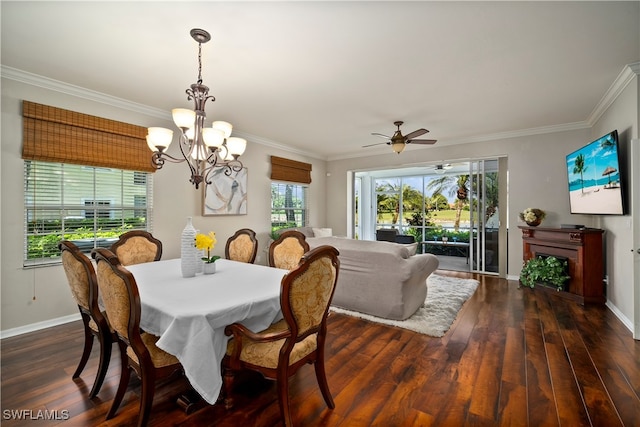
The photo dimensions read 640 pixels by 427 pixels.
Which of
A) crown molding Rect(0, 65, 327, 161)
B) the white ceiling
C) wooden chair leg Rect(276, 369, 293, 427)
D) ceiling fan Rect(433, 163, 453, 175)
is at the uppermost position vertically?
the white ceiling

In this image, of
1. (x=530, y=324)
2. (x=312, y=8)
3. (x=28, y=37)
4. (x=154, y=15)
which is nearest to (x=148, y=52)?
(x=154, y=15)

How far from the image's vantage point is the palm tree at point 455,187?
25.3 feet

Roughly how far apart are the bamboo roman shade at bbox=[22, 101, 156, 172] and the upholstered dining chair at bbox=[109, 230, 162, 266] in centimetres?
107

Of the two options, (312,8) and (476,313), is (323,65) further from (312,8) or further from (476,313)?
(476,313)

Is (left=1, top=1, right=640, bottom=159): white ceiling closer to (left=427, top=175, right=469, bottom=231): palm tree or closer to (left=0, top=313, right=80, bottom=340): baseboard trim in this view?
(left=0, top=313, right=80, bottom=340): baseboard trim

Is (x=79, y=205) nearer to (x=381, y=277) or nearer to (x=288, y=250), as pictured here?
(x=288, y=250)

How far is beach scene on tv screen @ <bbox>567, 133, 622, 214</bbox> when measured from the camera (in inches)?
124

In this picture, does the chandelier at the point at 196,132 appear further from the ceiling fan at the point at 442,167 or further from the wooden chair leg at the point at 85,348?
the ceiling fan at the point at 442,167

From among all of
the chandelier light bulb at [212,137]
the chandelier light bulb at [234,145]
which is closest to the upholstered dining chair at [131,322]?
the chandelier light bulb at [212,137]

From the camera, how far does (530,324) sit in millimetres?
3098

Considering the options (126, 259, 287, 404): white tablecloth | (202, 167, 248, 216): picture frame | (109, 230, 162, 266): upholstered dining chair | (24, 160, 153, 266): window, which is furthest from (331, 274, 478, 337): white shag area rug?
(24, 160, 153, 266): window

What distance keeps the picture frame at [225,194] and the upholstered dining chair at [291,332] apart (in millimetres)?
3214

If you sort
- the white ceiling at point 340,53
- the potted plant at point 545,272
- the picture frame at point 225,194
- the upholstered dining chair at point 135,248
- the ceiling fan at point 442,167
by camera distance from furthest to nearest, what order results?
the ceiling fan at point 442,167
the picture frame at point 225,194
the potted plant at point 545,272
the upholstered dining chair at point 135,248
the white ceiling at point 340,53

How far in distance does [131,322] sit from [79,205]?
2584 mm
